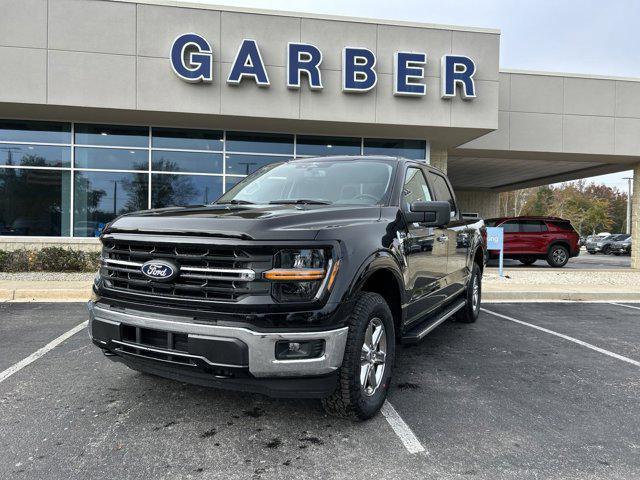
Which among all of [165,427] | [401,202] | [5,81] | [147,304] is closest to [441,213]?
[401,202]

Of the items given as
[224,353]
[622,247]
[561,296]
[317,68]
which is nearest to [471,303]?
[561,296]

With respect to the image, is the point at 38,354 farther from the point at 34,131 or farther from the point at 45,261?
the point at 34,131

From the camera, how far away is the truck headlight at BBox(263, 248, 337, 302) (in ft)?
8.77

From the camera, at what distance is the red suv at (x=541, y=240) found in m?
16.5

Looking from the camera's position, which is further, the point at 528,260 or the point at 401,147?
the point at 528,260

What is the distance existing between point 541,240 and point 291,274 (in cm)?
1600

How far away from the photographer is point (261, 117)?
11625 mm

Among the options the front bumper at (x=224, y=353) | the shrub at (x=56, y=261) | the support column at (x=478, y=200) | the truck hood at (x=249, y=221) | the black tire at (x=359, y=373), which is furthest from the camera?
the support column at (x=478, y=200)

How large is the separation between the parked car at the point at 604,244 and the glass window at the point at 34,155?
34485 millimetres

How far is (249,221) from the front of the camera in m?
2.75

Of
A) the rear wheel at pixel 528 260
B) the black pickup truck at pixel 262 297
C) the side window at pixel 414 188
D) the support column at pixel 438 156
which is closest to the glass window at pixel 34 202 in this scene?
the support column at pixel 438 156

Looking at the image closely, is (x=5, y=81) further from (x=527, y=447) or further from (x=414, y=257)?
(x=527, y=447)

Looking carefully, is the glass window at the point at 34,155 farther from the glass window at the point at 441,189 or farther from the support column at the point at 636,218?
the support column at the point at 636,218

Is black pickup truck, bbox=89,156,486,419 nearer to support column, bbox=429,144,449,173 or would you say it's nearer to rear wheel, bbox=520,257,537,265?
support column, bbox=429,144,449,173
